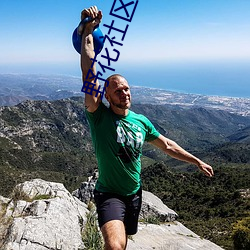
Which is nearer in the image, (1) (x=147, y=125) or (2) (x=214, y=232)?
(1) (x=147, y=125)

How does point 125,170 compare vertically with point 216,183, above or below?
above

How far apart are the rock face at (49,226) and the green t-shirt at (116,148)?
2.96 metres

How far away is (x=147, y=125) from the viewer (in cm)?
436

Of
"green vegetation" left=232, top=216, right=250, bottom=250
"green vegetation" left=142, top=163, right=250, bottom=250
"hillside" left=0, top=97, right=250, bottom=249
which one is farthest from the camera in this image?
"hillside" left=0, top=97, right=250, bottom=249

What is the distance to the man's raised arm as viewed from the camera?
3.70 m

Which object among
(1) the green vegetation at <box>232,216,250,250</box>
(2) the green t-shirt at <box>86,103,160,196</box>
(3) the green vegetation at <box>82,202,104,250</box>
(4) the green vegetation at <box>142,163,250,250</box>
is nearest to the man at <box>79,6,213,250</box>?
(2) the green t-shirt at <box>86,103,160,196</box>

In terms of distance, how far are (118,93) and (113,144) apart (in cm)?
67

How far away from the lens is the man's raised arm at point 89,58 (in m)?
3.70

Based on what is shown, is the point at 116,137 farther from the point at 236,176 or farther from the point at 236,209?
the point at 236,176

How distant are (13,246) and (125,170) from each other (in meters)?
3.46

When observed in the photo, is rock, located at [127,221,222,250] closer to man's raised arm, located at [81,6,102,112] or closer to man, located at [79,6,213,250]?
man, located at [79,6,213,250]

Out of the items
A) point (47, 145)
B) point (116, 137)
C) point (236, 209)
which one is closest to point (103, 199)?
point (116, 137)

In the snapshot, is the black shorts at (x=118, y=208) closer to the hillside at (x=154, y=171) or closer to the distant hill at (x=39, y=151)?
the hillside at (x=154, y=171)

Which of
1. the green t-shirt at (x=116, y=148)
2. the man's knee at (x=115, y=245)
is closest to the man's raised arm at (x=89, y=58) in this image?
the green t-shirt at (x=116, y=148)
